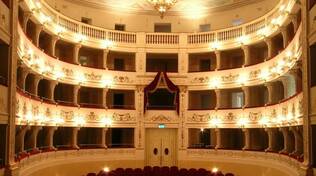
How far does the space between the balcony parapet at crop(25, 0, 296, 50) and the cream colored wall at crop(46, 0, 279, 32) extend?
2.31 metres

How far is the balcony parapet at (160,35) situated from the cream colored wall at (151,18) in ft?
7.58

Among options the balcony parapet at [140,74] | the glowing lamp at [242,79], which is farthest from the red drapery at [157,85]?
the glowing lamp at [242,79]

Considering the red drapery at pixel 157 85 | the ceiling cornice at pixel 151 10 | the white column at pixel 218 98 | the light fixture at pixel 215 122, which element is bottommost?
the light fixture at pixel 215 122

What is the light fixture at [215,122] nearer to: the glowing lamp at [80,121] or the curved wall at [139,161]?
the curved wall at [139,161]

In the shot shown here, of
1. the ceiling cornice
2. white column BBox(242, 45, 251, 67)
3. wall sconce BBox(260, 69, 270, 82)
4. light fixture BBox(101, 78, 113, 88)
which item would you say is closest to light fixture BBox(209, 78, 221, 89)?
white column BBox(242, 45, 251, 67)

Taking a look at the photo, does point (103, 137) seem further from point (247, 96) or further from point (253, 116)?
point (253, 116)

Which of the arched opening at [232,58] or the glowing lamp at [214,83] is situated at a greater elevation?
the arched opening at [232,58]

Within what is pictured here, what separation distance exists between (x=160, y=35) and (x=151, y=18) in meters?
3.08

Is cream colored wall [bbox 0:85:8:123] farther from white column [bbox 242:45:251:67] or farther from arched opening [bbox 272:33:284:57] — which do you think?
white column [bbox 242:45:251:67]

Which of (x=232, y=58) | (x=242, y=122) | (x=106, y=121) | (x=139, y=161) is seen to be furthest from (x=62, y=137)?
(x=232, y=58)

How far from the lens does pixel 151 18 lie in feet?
124

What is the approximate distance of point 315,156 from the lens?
55.3ft

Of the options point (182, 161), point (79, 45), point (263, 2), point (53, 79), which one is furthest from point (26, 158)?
point (263, 2)

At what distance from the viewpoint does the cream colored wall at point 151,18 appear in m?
34.5
